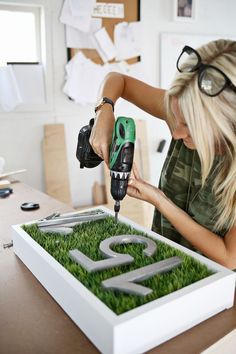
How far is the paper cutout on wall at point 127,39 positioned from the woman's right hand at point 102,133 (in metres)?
1.44

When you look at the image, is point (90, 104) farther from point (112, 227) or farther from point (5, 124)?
point (112, 227)

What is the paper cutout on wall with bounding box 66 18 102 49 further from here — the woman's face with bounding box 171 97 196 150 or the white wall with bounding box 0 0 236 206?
the woman's face with bounding box 171 97 196 150

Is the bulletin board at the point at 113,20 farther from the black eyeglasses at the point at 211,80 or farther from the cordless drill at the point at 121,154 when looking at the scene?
the black eyeglasses at the point at 211,80

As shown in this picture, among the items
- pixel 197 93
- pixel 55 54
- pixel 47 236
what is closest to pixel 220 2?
pixel 55 54

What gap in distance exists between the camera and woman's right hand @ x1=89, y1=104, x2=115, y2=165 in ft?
3.45

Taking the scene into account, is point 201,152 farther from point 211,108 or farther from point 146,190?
point 146,190

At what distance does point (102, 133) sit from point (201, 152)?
33 centimetres

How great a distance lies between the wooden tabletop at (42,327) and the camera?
66cm

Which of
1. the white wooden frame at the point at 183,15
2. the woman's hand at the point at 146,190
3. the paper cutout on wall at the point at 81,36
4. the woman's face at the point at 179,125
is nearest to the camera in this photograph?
the woman's face at the point at 179,125

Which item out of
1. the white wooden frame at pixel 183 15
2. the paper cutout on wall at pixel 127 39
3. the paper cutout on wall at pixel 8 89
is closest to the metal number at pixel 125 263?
the paper cutout on wall at pixel 8 89

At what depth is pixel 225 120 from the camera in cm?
84

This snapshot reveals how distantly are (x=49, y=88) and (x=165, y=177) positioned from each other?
133 centimetres

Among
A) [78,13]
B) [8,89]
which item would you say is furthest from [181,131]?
[78,13]

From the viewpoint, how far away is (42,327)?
0.72 metres
